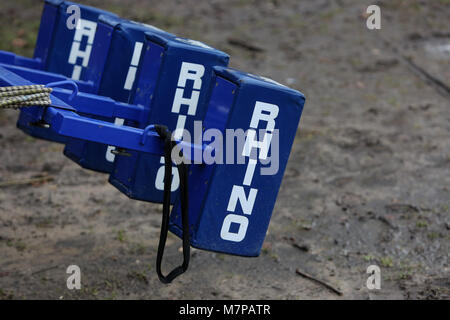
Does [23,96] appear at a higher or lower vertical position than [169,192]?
higher

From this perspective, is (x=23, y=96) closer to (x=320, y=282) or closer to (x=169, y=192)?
(x=169, y=192)

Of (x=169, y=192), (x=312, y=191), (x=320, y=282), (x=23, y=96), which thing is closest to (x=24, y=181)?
(x=312, y=191)

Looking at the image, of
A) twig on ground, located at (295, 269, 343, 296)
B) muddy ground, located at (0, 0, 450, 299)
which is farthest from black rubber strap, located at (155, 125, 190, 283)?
twig on ground, located at (295, 269, 343, 296)

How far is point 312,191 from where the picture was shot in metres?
5.87

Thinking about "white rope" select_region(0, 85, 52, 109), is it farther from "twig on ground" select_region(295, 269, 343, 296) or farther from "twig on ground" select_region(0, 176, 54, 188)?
"twig on ground" select_region(0, 176, 54, 188)

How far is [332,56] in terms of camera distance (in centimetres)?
878

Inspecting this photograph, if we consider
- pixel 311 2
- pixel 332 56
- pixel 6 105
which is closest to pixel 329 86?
pixel 332 56

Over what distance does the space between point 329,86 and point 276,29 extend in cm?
178

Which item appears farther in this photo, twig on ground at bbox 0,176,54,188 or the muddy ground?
twig on ground at bbox 0,176,54,188

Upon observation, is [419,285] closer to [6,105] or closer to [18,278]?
[18,278]

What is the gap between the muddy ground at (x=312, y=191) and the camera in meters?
4.51

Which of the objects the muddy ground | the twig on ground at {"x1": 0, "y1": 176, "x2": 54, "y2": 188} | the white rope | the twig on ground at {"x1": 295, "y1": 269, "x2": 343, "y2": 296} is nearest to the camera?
the white rope

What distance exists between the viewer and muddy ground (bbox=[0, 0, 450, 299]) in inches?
178

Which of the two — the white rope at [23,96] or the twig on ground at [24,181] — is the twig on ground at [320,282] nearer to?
the white rope at [23,96]
